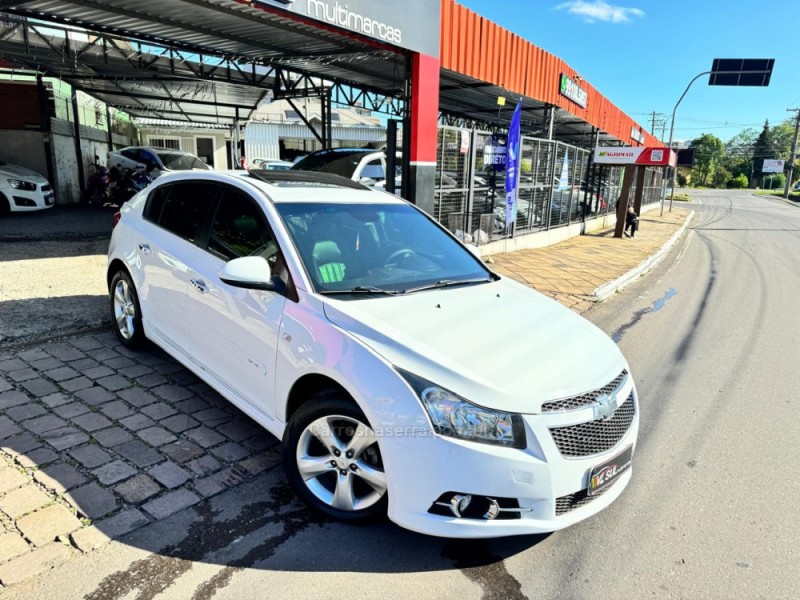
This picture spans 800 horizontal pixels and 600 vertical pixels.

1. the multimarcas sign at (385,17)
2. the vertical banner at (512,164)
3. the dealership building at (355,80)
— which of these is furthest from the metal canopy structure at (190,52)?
the vertical banner at (512,164)

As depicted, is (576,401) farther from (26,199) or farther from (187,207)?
(26,199)

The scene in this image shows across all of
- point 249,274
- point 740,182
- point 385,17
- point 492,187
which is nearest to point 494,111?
point 492,187

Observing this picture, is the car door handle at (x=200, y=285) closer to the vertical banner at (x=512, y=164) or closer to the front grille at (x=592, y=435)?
the front grille at (x=592, y=435)

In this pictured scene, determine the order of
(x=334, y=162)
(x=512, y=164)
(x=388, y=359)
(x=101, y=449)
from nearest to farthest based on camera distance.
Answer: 1. (x=388, y=359)
2. (x=101, y=449)
3. (x=334, y=162)
4. (x=512, y=164)

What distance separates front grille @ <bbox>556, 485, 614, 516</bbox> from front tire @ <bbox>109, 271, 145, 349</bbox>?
365 centimetres

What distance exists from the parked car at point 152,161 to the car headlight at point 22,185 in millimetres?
3216

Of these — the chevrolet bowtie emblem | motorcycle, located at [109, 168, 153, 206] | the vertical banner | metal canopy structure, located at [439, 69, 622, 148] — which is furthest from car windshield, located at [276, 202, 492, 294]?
motorcycle, located at [109, 168, 153, 206]

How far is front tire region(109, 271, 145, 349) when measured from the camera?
4.59m

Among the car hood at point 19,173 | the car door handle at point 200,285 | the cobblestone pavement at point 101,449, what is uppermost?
the car hood at point 19,173

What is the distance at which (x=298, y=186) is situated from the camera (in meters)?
3.70

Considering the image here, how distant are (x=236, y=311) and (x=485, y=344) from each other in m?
1.52

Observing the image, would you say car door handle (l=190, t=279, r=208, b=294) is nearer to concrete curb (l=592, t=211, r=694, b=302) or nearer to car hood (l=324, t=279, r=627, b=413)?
car hood (l=324, t=279, r=627, b=413)

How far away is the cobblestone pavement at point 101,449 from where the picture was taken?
2664mm

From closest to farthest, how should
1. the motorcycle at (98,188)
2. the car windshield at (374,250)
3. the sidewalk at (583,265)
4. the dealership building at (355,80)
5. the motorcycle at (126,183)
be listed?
the car windshield at (374,250), the sidewalk at (583,265), the dealership building at (355,80), the motorcycle at (126,183), the motorcycle at (98,188)
